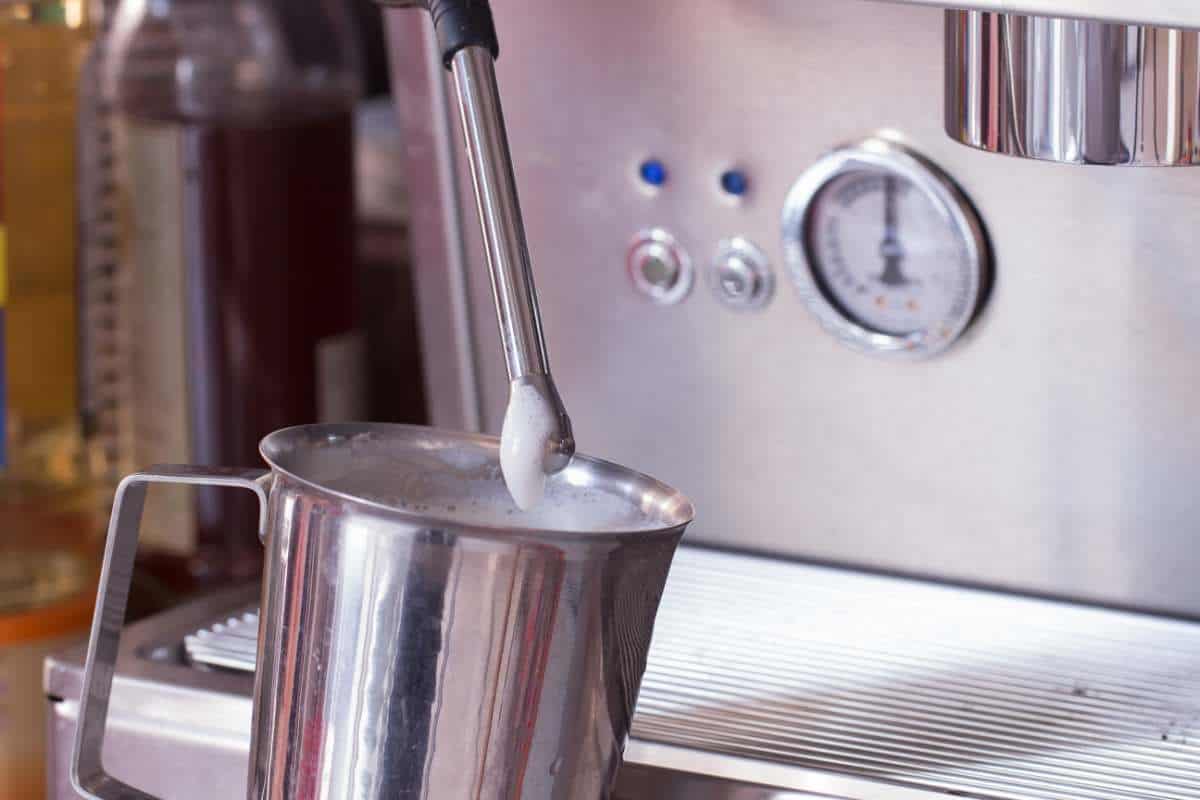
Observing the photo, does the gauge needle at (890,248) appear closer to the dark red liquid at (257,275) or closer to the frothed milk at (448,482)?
the frothed milk at (448,482)

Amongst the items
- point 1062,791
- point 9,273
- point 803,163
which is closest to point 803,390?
point 803,163

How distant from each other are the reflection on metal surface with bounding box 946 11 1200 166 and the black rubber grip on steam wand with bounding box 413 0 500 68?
0.13 metres

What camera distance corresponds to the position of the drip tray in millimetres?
425

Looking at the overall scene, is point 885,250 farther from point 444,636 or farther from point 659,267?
point 444,636

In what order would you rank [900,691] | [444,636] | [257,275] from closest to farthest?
[444,636], [900,691], [257,275]

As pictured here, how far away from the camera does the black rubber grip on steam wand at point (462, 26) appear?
411mm

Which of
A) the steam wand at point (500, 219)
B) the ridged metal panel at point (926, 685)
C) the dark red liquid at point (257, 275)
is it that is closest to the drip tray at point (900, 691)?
the ridged metal panel at point (926, 685)

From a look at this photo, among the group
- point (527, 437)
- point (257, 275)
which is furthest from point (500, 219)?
point (257, 275)

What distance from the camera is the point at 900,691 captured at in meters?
0.47

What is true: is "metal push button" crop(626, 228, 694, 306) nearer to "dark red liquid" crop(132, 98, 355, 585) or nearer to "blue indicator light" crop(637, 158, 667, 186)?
"blue indicator light" crop(637, 158, 667, 186)

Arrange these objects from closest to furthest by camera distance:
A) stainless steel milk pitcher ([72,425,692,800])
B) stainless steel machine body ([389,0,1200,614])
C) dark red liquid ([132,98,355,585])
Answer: stainless steel milk pitcher ([72,425,692,800]) → stainless steel machine body ([389,0,1200,614]) → dark red liquid ([132,98,355,585])

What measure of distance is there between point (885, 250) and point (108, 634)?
10.6 inches

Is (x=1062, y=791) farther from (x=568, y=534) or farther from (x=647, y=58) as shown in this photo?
(x=647, y=58)

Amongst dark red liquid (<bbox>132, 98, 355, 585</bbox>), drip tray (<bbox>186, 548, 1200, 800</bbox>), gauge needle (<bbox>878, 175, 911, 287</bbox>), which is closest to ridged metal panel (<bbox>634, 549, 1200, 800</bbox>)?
drip tray (<bbox>186, 548, 1200, 800</bbox>)
